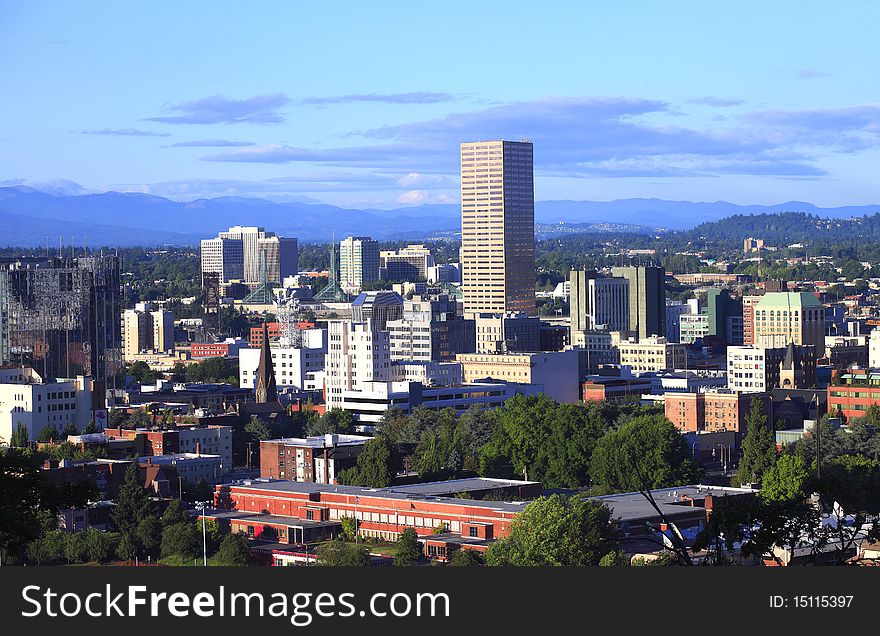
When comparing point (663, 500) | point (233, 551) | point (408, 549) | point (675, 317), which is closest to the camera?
point (408, 549)

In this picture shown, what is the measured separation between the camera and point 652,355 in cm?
7619

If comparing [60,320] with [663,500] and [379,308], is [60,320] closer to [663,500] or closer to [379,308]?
[379,308]

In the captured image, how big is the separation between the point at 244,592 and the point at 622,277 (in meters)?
85.9

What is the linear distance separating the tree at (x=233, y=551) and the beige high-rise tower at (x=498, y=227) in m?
73.1

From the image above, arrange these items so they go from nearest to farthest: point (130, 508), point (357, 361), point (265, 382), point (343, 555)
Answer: point (343, 555)
point (130, 508)
point (357, 361)
point (265, 382)

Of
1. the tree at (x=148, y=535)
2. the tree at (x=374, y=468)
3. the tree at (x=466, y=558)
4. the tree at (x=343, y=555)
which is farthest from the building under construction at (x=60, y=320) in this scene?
the tree at (x=466, y=558)

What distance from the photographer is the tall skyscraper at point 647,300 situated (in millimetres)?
94062

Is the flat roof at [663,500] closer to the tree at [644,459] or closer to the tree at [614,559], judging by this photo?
the tree at [644,459]

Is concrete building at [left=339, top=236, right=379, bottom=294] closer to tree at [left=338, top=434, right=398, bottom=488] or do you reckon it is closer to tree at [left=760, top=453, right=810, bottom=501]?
tree at [left=338, top=434, right=398, bottom=488]

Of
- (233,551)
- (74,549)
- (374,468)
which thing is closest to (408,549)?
(233,551)

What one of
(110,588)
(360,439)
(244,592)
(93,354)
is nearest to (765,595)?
(244,592)

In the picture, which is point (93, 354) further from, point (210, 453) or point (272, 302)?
point (272, 302)

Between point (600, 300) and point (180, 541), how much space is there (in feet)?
210

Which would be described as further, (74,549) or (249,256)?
(249,256)
